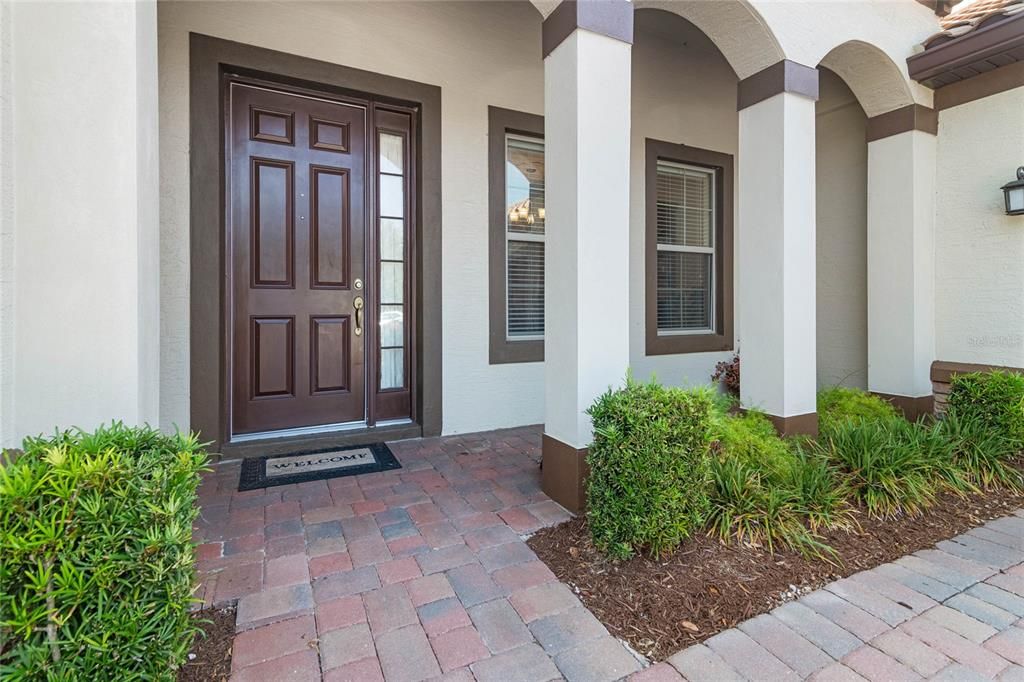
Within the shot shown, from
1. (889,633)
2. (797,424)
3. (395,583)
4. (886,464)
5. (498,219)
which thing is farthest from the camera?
(498,219)

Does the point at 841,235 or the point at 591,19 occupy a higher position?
the point at 591,19

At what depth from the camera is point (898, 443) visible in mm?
2789

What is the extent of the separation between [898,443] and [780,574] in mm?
1465

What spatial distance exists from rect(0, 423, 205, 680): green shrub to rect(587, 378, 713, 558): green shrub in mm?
1425

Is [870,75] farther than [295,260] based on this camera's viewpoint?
Yes

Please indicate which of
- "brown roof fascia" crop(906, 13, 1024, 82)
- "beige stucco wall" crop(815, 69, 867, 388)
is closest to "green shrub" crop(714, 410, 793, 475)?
"beige stucco wall" crop(815, 69, 867, 388)

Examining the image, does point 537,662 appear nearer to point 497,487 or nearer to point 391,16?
point 497,487

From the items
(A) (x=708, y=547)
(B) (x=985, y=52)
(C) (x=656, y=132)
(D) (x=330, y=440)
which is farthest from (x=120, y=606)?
(B) (x=985, y=52)

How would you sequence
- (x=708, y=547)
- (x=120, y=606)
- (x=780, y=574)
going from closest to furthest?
(x=120, y=606), (x=780, y=574), (x=708, y=547)

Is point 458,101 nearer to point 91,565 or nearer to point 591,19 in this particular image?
point 591,19

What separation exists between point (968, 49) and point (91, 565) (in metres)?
5.41

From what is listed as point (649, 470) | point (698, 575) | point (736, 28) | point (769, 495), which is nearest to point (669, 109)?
point (736, 28)

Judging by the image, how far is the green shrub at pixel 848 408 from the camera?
3426 millimetres

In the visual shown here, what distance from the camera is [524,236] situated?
4145 millimetres
